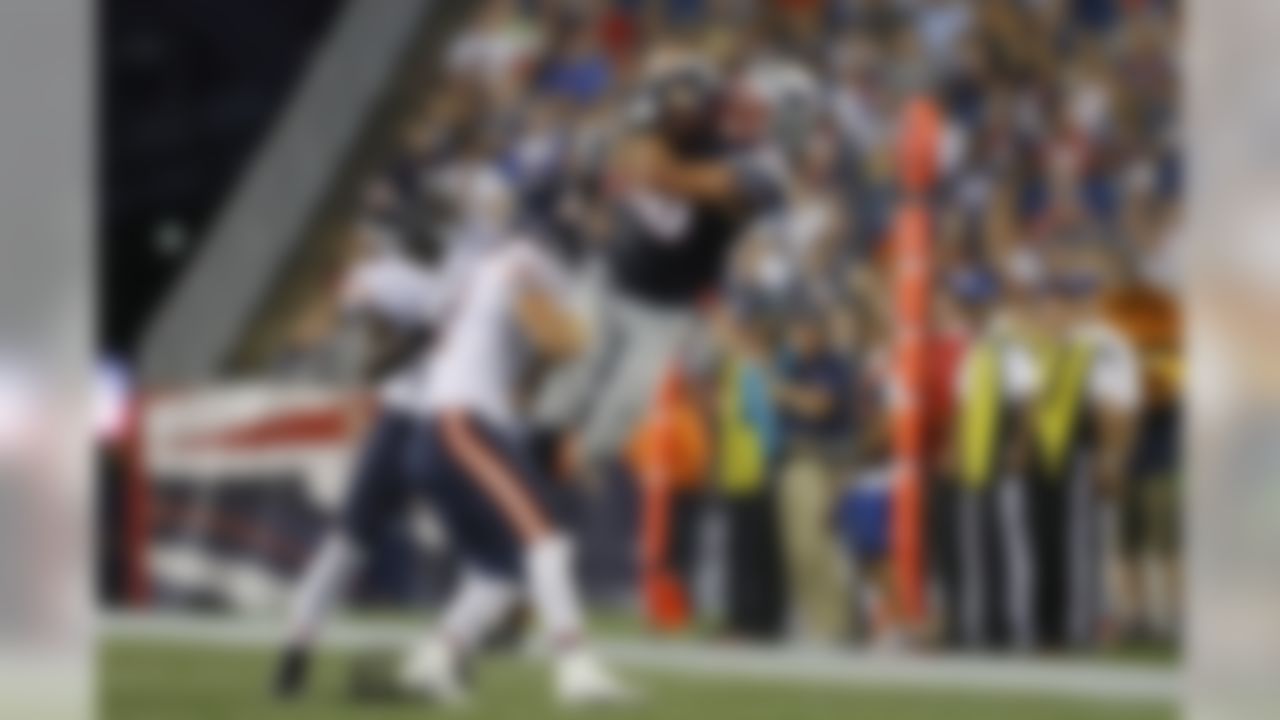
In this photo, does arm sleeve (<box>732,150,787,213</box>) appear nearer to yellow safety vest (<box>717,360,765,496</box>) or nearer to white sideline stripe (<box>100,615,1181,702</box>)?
yellow safety vest (<box>717,360,765,496</box>)

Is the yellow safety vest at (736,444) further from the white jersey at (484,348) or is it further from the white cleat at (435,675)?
the white cleat at (435,675)

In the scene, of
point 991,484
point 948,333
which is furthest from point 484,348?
point 991,484

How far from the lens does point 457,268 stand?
11.2 metres

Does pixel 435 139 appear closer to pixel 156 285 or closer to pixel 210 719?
pixel 156 285

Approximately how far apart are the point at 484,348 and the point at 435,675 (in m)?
1.25

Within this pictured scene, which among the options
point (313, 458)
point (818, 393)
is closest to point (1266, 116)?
point (818, 393)

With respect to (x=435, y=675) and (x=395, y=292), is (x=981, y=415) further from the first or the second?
(x=395, y=292)

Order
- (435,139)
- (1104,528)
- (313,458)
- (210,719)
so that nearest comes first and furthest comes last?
(210,719) < (1104,528) < (313,458) < (435,139)

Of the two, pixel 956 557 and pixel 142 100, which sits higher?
pixel 142 100

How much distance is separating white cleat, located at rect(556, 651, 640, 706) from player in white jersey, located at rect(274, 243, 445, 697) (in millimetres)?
1016

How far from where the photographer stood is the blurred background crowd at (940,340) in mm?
10109

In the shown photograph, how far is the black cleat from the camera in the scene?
418 inches

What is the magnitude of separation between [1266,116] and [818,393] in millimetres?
8712

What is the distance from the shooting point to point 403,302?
1164 cm
